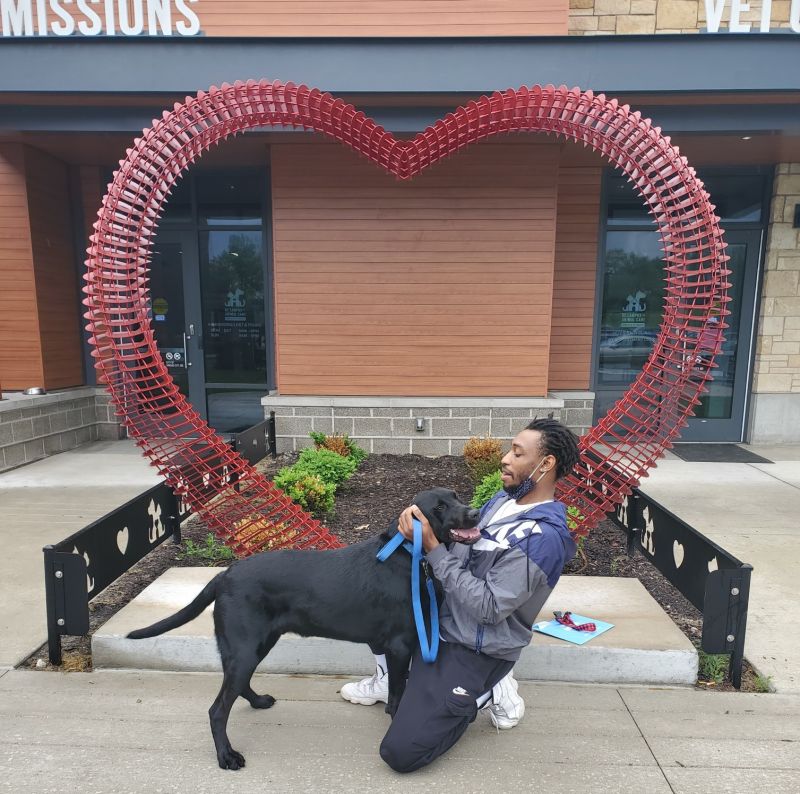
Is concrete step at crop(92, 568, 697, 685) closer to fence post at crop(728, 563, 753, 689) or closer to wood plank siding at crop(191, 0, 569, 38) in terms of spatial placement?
fence post at crop(728, 563, 753, 689)

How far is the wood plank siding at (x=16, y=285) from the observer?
23.1 feet

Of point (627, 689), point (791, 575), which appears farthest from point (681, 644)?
point (791, 575)

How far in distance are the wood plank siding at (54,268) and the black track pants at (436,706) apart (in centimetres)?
710

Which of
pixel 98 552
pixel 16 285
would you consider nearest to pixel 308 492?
pixel 98 552

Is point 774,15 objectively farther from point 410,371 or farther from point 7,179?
point 7,179

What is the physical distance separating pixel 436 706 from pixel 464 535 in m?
0.68

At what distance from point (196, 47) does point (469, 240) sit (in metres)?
3.58

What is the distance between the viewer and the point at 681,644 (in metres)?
2.87

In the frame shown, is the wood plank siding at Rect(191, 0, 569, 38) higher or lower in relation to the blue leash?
higher

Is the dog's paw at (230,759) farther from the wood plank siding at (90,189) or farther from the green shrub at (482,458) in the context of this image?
the wood plank siding at (90,189)

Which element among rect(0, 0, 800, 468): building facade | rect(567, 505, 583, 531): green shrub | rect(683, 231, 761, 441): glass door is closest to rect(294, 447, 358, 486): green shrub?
rect(0, 0, 800, 468): building facade

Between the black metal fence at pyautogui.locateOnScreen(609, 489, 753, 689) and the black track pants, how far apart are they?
1.20m

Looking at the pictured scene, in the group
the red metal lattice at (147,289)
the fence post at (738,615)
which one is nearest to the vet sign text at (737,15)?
the red metal lattice at (147,289)

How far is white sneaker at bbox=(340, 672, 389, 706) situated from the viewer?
2.62m
